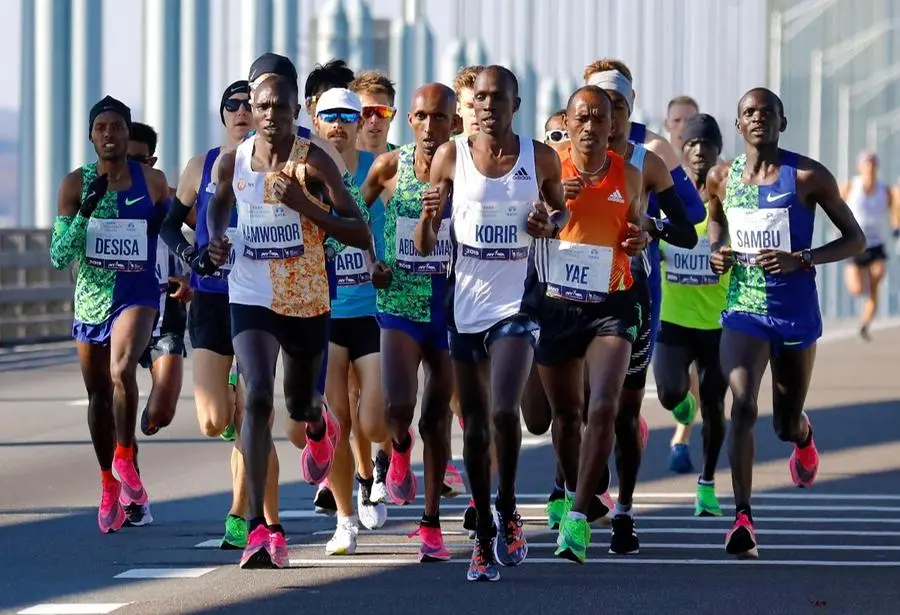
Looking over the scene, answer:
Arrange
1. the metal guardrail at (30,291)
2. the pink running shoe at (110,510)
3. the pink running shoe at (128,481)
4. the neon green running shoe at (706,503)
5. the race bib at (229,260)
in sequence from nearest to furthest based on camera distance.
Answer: the race bib at (229,260) → the pink running shoe at (110,510) → the pink running shoe at (128,481) → the neon green running shoe at (706,503) → the metal guardrail at (30,291)

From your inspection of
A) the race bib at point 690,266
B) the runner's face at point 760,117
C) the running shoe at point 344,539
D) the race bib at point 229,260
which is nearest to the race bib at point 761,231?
the runner's face at point 760,117

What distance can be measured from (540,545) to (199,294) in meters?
1.82

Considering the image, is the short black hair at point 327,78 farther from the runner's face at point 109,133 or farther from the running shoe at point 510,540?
the running shoe at point 510,540

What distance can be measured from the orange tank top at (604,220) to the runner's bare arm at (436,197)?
1.91 feet

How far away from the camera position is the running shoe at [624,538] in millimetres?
10625

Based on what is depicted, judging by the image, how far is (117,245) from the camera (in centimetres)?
1170

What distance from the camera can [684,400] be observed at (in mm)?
13734

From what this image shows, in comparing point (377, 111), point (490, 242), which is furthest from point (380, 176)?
point (490, 242)

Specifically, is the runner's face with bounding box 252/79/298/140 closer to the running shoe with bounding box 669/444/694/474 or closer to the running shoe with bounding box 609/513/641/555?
the running shoe with bounding box 609/513/641/555

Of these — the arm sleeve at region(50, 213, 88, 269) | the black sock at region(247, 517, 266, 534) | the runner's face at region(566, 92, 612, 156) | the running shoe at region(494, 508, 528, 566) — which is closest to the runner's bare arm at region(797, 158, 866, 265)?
the runner's face at region(566, 92, 612, 156)

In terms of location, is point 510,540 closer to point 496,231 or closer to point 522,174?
point 496,231

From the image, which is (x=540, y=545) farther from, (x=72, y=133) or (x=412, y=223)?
(x=72, y=133)

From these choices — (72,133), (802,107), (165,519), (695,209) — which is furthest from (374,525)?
(802,107)

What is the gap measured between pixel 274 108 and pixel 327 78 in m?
2.92
